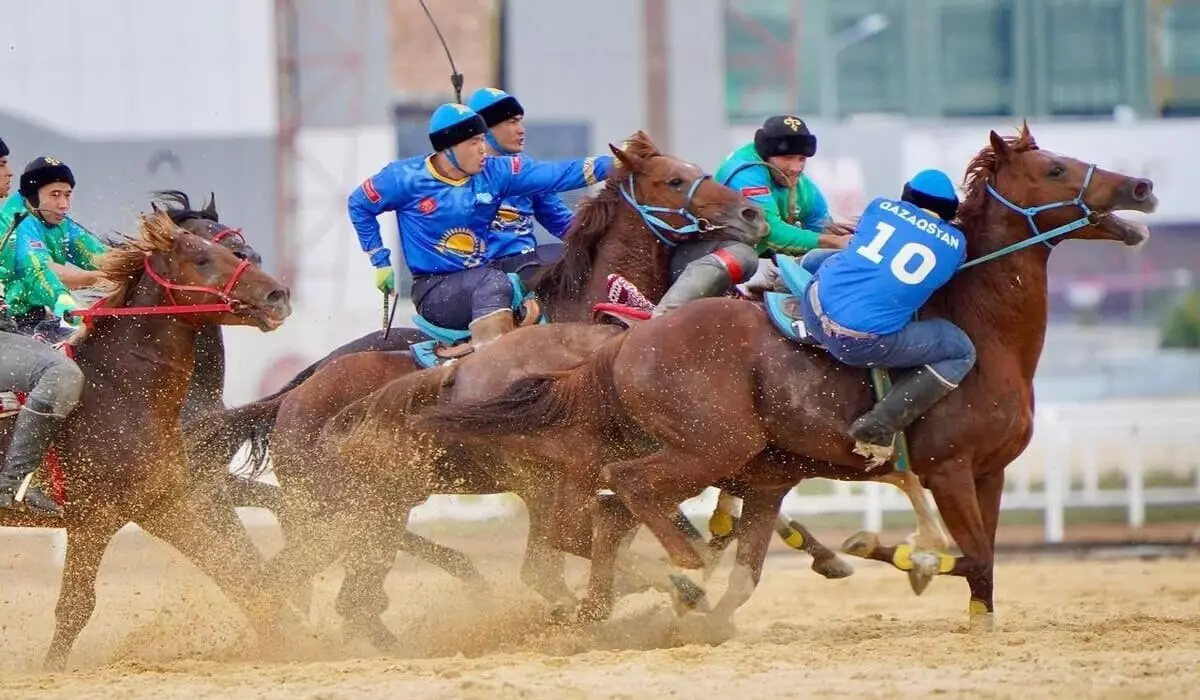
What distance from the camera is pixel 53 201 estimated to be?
8.08 metres

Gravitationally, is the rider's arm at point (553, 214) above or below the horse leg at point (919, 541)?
above

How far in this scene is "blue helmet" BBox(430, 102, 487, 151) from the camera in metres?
7.99

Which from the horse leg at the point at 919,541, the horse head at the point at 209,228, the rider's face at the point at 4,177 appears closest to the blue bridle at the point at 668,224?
the horse leg at the point at 919,541

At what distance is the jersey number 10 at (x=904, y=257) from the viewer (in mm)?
7035

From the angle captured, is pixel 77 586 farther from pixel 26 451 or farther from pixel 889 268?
pixel 889 268

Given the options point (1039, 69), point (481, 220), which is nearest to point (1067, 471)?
point (481, 220)

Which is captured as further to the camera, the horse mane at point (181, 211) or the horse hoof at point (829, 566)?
the horse hoof at point (829, 566)

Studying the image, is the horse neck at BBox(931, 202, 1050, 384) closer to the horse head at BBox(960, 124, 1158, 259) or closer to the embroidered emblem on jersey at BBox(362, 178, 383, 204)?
the horse head at BBox(960, 124, 1158, 259)

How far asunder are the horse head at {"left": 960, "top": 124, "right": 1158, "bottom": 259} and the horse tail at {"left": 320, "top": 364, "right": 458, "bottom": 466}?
2.52 meters

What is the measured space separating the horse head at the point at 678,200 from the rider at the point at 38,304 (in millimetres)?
2561

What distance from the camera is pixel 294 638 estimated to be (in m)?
8.07

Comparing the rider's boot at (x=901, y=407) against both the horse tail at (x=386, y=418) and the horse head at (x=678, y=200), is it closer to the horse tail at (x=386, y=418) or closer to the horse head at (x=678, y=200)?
the horse head at (x=678, y=200)

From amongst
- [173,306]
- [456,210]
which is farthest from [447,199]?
[173,306]

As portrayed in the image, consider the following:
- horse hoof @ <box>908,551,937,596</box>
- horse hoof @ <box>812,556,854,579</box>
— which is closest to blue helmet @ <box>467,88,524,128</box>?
horse hoof @ <box>812,556,854,579</box>
